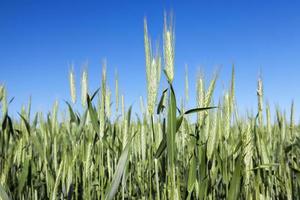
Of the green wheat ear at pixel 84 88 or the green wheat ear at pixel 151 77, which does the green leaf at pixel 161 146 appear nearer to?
the green wheat ear at pixel 151 77

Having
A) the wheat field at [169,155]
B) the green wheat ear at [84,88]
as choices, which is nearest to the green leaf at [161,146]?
the wheat field at [169,155]

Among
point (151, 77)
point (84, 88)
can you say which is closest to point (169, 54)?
point (151, 77)

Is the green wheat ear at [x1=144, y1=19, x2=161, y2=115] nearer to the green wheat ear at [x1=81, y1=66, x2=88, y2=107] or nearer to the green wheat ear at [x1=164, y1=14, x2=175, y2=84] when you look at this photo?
the green wheat ear at [x1=164, y1=14, x2=175, y2=84]

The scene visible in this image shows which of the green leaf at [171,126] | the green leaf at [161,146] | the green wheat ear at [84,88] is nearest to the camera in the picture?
the green leaf at [171,126]

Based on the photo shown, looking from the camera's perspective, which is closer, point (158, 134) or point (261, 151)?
point (158, 134)

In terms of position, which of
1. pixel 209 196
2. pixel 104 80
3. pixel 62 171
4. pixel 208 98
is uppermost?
pixel 104 80

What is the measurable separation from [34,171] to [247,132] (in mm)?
1090

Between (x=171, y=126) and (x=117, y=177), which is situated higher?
(x=171, y=126)

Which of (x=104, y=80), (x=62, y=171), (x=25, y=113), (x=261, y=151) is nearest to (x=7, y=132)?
(x=25, y=113)

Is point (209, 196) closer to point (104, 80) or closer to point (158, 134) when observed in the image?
point (158, 134)

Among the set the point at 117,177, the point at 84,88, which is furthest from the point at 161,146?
the point at 84,88

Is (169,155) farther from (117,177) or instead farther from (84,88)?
(84,88)

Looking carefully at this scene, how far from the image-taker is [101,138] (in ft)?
4.51

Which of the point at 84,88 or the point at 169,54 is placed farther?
the point at 84,88
